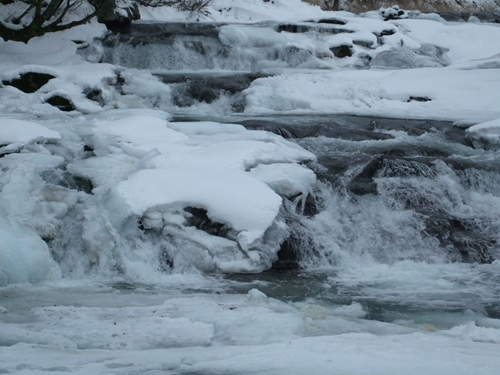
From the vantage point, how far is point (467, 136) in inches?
255

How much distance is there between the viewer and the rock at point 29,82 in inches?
294

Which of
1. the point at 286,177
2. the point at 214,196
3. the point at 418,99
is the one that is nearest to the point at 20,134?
the point at 214,196

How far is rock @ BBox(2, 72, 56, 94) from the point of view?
7455mm

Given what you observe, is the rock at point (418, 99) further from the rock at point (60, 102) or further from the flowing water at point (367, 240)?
the rock at point (60, 102)

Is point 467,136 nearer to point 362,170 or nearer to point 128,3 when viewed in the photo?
point 362,170

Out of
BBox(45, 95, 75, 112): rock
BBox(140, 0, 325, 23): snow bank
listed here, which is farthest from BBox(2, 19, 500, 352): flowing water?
BBox(140, 0, 325, 23): snow bank

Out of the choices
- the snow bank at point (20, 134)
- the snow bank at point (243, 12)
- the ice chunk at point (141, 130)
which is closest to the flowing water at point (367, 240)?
the snow bank at point (20, 134)

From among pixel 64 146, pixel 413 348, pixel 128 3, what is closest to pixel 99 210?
pixel 64 146

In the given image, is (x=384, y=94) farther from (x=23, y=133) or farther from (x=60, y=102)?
(x=23, y=133)

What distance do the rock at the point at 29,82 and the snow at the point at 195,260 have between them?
0.10m

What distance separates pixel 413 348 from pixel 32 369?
139 centimetres

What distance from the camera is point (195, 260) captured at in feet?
12.9

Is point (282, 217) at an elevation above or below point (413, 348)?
below

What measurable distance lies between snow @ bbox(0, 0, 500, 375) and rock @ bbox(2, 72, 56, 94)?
0.10 m
